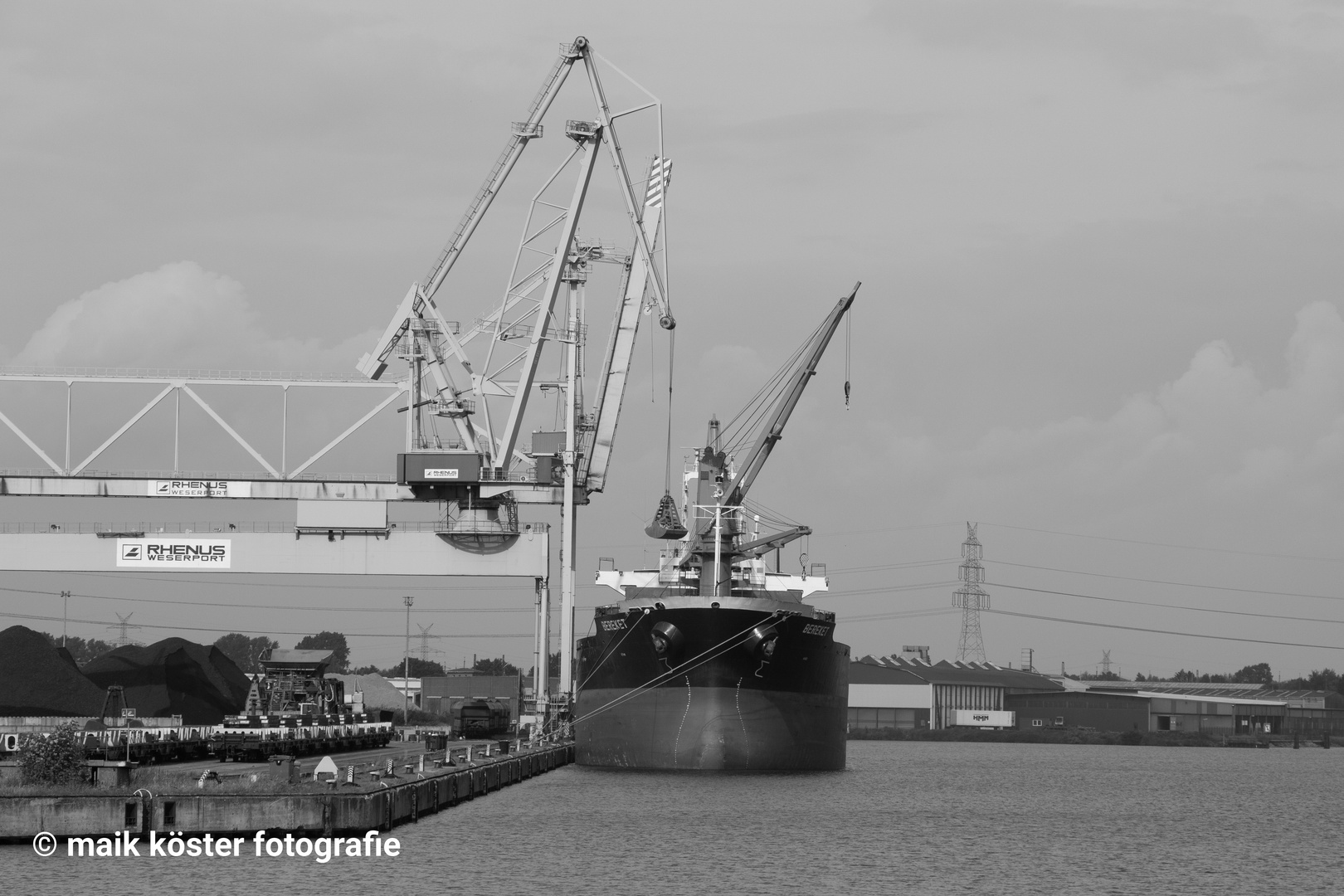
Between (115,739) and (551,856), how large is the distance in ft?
44.6

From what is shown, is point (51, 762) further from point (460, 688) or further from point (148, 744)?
point (460, 688)

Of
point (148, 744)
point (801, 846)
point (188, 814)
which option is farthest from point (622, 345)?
point (188, 814)

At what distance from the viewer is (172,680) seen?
6662 cm

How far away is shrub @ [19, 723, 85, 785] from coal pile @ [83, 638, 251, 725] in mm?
34599

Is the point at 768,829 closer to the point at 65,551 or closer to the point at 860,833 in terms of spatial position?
the point at 860,833

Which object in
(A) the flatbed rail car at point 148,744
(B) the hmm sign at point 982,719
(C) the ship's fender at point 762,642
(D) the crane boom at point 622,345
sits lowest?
(B) the hmm sign at point 982,719

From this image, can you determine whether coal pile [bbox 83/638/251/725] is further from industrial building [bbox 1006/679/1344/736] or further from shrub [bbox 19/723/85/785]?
industrial building [bbox 1006/679/1344/736]

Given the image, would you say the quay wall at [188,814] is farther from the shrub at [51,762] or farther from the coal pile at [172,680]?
the coal pile at [172,680]

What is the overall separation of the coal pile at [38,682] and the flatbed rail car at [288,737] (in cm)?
1050

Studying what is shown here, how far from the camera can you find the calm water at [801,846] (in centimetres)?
2642

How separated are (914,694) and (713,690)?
79.1 meters

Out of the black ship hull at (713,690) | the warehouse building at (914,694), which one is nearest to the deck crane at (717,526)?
the black ship hull at (713,690)

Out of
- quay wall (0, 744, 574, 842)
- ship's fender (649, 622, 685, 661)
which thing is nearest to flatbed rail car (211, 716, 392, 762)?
ship's fender (649, 622, 685, 661)

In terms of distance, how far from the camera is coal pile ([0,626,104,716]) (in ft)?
193
